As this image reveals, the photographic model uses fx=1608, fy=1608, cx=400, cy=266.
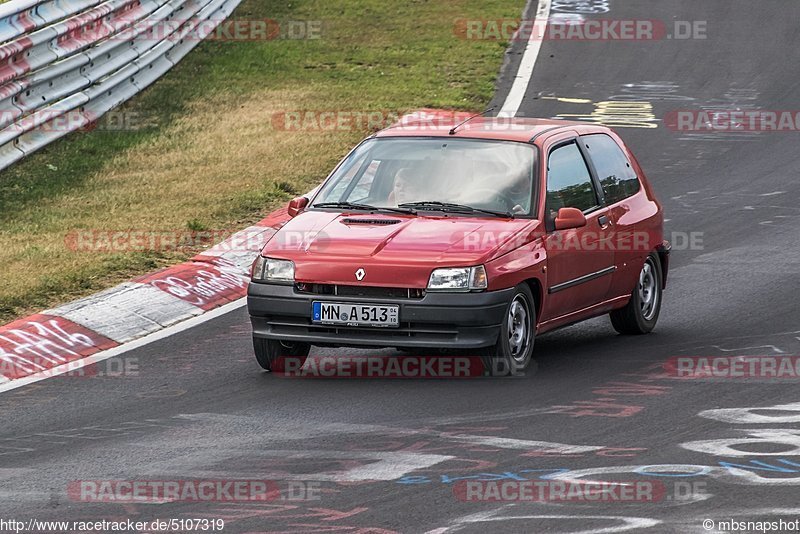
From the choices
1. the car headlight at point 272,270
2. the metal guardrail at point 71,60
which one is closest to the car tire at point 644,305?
the car headlight at point 272,270

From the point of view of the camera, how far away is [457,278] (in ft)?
31.6

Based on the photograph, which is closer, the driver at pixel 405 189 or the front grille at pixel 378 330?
the front grille at pixel 378 330

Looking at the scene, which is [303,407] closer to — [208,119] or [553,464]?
[553,464]

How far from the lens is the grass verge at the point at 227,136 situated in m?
13.1

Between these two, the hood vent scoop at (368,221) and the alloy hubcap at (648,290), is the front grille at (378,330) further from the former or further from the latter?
the alloy hubcap at (648,290)

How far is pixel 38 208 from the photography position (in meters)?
14.7

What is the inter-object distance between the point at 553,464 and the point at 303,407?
1941 millimetres

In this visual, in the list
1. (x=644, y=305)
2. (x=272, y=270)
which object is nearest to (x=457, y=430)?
(x=272, y=270)

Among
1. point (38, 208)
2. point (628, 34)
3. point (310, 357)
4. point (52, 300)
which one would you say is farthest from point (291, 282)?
point (628, 34)

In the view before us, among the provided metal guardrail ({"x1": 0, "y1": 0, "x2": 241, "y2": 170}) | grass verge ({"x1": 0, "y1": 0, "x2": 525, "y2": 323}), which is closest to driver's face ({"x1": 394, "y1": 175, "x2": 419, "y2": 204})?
grass verge ({"x1": 0, "y1": 0, "x2": 525, "y2": 323})

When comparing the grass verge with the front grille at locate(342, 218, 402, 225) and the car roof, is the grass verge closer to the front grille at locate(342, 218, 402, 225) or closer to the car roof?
the front grille at locate(342, 218, 402, 225)

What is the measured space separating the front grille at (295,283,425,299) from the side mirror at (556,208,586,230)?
1153mm

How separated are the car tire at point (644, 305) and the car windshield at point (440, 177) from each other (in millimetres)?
1533

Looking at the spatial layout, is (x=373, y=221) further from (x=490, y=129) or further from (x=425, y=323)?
(x=490, y=129)
